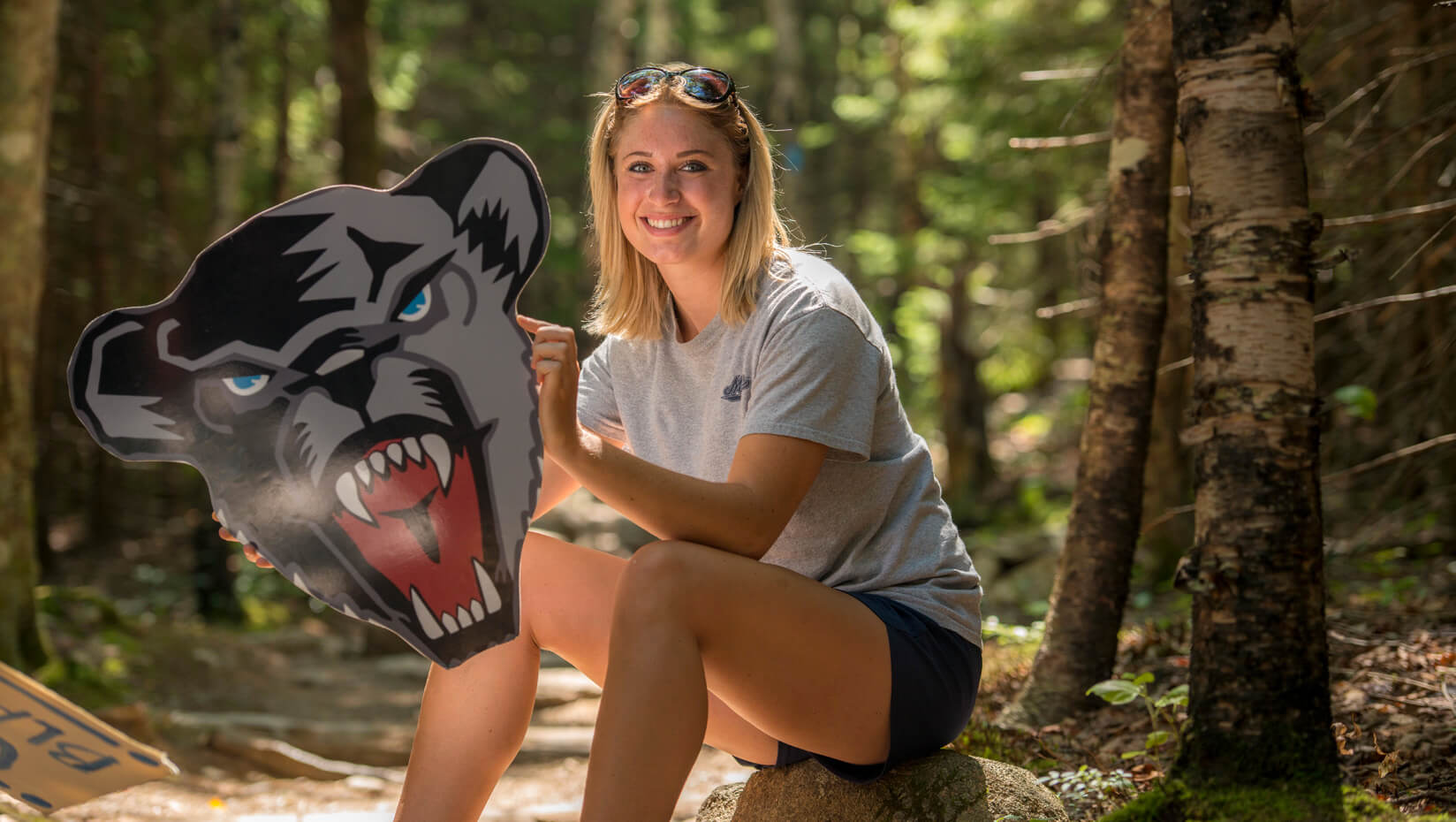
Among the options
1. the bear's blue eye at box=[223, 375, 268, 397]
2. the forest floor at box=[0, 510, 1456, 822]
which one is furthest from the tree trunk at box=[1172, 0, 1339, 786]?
the bear's blue eye at box=[223, 375, 268, 397]

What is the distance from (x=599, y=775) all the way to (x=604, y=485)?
1.51 feet

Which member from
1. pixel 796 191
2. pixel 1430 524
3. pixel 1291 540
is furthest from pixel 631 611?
pixel 796 191

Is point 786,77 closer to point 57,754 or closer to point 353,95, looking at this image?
point 353,95

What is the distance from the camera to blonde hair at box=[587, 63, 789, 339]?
Answer: 217 cm

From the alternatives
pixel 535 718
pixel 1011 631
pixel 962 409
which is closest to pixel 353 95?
pixel 535 718

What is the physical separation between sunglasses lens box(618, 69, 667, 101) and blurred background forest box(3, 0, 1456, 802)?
1095mm

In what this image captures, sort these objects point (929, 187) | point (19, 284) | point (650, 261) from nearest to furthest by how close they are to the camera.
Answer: point (650, 261) → point (19, 284) → point (929, 187)

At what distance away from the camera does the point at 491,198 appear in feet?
6.90

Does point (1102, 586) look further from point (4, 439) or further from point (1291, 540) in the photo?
point (4, 439)

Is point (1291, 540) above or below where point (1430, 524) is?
above

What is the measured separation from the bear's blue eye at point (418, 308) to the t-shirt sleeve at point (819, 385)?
24.5 inches

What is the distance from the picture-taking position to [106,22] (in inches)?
384

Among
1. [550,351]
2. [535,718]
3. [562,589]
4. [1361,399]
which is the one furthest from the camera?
[535,718]

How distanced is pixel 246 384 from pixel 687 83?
3.31 ft
